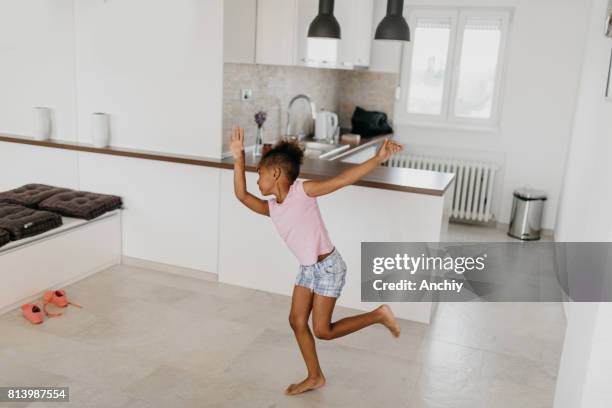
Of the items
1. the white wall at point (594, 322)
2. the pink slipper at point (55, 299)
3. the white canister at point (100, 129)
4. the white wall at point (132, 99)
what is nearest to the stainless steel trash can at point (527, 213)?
the white wall at point (594, 322)

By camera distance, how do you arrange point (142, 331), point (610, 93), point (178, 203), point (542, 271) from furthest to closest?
point (542, 271) < point (178, 203) < point (142, 331) < point (610, 93)

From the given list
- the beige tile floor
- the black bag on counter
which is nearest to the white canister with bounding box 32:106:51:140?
the beige tile floor

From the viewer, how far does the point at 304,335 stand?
2.73m

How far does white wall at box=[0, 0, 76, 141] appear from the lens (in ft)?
13.9

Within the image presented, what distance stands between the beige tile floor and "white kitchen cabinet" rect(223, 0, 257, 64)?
1652 millimetres

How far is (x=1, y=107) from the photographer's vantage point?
4375mm

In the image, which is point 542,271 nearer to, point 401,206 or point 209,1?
point 401,206

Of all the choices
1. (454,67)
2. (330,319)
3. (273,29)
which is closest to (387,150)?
(330,319)

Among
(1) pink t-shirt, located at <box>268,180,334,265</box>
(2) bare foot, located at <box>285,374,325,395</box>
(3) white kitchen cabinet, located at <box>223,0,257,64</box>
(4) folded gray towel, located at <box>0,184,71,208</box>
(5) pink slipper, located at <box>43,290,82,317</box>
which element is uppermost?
(3) white kitchen cabinet, located at <box>223,0,257,64</box>

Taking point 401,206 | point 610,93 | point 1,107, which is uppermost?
point 610,93

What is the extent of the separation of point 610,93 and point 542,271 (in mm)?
2415

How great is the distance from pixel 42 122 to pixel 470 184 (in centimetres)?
415

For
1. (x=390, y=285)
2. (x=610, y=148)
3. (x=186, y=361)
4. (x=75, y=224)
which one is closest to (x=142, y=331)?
(x=186, y=361)

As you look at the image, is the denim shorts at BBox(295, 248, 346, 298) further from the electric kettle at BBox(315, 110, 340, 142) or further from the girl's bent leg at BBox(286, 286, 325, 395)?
the electric kettle at BBox(315, 110, 340, 142)
